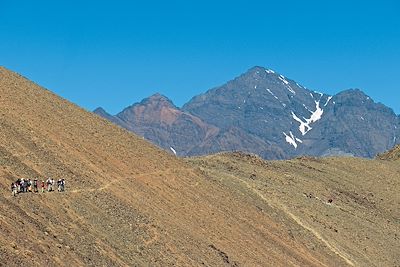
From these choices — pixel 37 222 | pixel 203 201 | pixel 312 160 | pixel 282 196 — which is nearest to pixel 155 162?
pixel 203 201

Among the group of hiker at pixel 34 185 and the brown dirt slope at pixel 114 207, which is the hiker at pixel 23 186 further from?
the brown dirt slope at pixel 114 207

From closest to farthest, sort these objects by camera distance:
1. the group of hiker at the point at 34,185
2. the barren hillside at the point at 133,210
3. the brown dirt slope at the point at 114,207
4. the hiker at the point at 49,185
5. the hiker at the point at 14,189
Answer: the brown dirt slope at the point at 114,207 → the barren hillside at the point at 133,210 → the hiker at the point at 14,189 → the group of hiker at the point at 34,185 → the hiker at the point at 49,185

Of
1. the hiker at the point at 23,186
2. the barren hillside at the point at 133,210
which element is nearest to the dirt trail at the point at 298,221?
the barren hillside at the point at 133,210

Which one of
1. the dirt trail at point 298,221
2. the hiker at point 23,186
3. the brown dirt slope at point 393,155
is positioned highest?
the brown dirt slope at point 393,155

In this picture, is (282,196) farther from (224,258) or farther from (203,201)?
(224,258)

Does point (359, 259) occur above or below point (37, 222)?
above

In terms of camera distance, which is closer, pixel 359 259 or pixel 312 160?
pixel 359 259

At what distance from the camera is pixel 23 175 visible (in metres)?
50.3

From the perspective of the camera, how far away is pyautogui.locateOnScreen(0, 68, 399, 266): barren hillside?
4441 centimetres

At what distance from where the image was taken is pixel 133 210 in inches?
2127

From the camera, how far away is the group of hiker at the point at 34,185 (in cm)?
4656

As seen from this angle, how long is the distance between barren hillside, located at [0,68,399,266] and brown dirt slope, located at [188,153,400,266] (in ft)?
0.73

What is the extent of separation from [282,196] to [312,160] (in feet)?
91.5

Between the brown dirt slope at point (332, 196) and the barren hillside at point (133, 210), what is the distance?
223 mm
